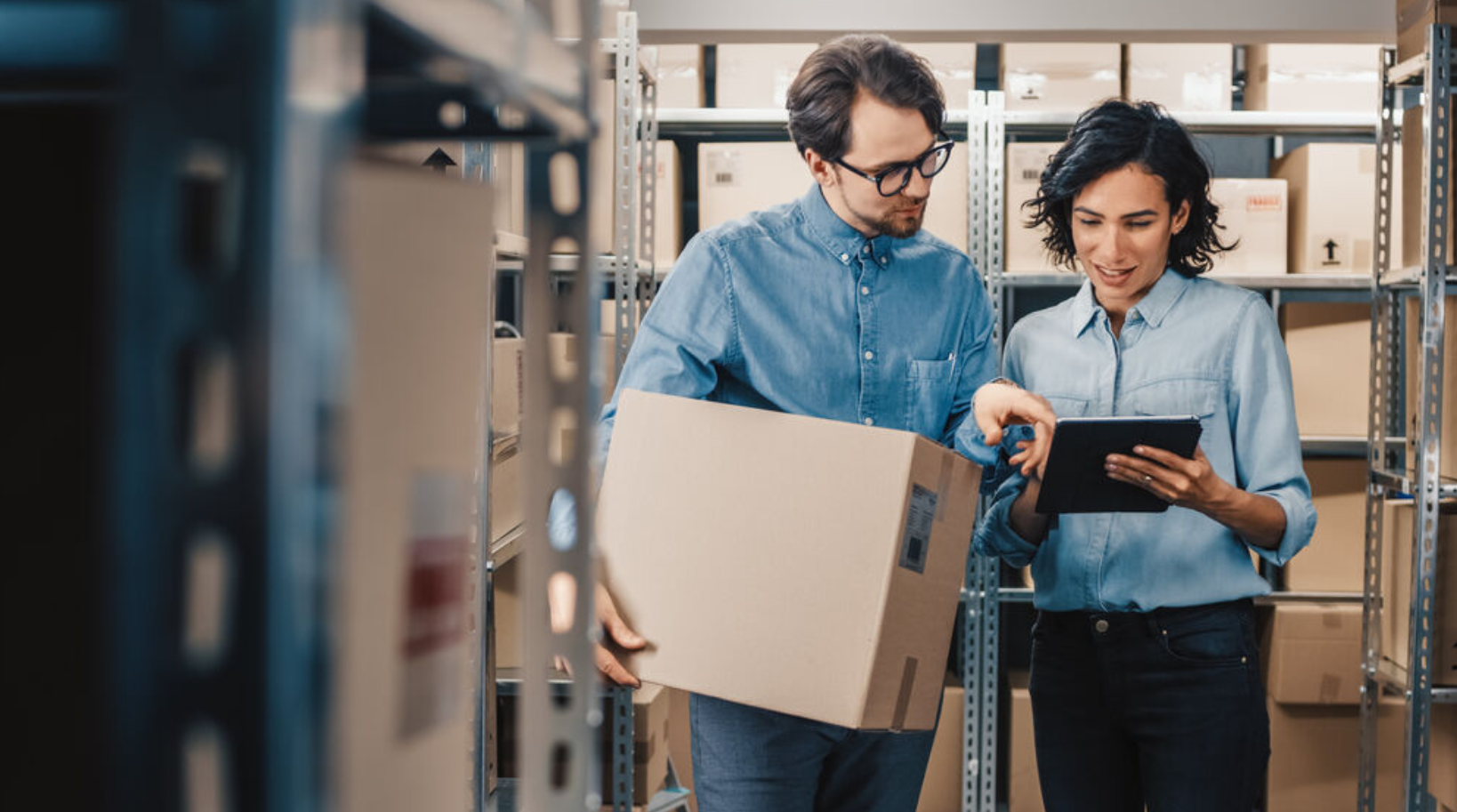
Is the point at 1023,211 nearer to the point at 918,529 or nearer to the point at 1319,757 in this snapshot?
the point at 1319,757

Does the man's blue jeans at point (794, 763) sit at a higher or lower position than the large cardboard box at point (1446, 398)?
lower

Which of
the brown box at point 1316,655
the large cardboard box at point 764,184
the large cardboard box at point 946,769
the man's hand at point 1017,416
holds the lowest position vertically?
the large cardboard box at point 946,769

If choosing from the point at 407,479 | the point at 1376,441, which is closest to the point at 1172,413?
the point at 1376,441

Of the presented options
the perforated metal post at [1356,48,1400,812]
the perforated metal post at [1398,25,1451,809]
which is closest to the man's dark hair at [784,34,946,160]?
the perforated metal post at [1398,25,1451,809]

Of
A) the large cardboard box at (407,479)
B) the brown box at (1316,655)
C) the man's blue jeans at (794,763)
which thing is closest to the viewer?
the large cardboard box at (407,479)

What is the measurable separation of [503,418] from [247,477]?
205 centimetres

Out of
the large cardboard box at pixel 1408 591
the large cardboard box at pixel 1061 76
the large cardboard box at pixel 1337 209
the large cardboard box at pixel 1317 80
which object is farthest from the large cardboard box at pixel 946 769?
the large cardboard box at pixel 1317 80

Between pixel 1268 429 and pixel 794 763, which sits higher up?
pixel 1268 429

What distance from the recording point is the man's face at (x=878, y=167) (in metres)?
1.44

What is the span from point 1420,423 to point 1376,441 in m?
0.27

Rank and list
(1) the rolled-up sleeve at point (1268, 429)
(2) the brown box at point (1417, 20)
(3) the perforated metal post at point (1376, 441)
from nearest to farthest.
→ (1) the rolled-up sleeve at point (1268, 429), (2) the brown box at point (1417, 20), (3) the perforated metal post at point (1376, 441)

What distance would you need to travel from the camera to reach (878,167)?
146 centimetres

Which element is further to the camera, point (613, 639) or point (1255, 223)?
point (1255, 223)

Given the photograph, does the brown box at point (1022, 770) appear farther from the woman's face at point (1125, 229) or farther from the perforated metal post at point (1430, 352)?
the woman's face at point (1125, 229)
